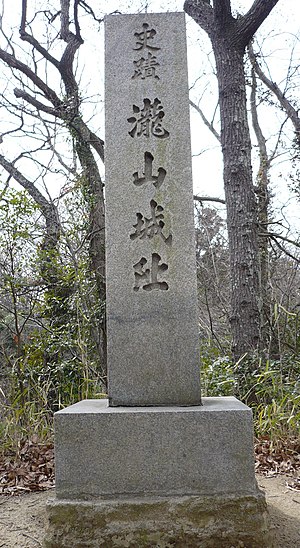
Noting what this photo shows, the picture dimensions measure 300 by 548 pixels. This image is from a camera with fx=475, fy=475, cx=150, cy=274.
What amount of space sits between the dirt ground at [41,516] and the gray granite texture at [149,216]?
73cm

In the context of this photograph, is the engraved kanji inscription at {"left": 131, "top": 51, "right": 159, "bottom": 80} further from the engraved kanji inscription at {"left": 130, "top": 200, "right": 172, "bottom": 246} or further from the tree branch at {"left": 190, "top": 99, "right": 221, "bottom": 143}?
the tree branch at {"left": 190, "top": 99, "right": 221, "bottom": 143}

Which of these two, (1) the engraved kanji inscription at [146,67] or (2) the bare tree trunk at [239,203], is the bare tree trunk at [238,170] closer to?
(2) the bare tree trunk at [239,203]

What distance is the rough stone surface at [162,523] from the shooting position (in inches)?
77.0

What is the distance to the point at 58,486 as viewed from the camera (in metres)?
2.06

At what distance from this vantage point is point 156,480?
2041 millimetres

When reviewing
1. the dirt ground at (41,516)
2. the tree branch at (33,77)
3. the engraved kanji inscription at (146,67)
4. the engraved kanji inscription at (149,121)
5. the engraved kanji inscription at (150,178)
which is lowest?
the dirt ground at (41,516)

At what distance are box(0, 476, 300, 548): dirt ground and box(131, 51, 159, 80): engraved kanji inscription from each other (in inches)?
93.1

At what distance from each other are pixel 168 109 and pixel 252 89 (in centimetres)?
749

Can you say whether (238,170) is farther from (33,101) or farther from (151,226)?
(33,101)

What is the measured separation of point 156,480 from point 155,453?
112 mm

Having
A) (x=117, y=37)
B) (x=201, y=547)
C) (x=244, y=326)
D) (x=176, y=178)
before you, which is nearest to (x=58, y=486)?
(x=201, y=547)

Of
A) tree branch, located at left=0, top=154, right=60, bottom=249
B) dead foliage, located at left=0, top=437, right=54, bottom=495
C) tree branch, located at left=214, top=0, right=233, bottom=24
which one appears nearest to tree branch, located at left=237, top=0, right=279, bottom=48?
tree branch, located at left=214, top=0, right=233, bottom=24

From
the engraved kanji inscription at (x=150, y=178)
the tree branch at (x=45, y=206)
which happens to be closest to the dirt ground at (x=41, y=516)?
the engraved kanji inscription at (x=150, y=178)

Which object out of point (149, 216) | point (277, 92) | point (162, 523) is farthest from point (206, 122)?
point (162, 523)
